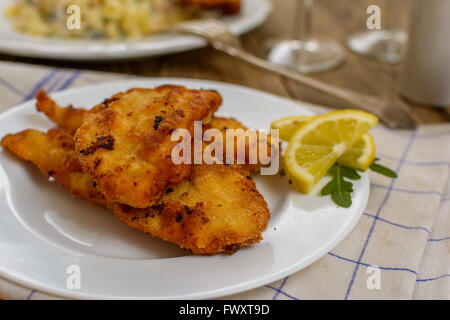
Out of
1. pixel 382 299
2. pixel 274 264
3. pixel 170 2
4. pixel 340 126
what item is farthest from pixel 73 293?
pixel 170 2

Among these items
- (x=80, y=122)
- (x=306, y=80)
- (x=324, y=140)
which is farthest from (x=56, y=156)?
(x=306, y=80)

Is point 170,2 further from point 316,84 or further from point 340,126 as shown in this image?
point 340,126

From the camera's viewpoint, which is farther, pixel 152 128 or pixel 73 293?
pixel 152 128

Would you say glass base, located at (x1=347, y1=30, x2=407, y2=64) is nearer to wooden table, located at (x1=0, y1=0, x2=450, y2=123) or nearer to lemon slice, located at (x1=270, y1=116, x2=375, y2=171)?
wooden table, located at (x1=0, y1=0, x2=450, y2=123)

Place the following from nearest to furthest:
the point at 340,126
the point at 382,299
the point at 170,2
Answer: the point at 382,299
the point at 340,126
the point at 170,2

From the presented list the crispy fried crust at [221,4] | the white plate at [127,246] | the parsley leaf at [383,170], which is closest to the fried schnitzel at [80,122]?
the white plate at [127,246]

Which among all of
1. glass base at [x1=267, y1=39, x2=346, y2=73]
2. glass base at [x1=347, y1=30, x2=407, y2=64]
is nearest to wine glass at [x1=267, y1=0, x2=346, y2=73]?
glass base at [x1=267, y1=39, x2=346, y2=73]

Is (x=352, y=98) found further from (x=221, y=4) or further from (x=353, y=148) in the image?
(x=221, y=4)
